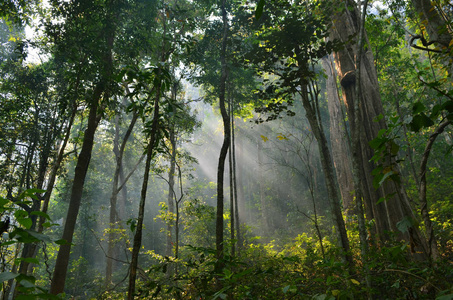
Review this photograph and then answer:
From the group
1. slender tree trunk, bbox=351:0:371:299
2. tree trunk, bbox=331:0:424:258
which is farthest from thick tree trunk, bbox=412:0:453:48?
slender tree trunk, bbox=351:0:371:299

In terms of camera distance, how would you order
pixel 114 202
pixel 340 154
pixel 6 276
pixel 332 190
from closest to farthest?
pixel 6 276 < pixel 332 190 < pixel 340 154 < pixel 114 202

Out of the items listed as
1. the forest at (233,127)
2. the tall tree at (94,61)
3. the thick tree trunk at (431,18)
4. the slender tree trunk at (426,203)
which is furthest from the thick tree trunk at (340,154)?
the slender tree trunk at (426,203)

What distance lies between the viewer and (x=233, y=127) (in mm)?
7551

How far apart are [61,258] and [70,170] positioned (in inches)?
899

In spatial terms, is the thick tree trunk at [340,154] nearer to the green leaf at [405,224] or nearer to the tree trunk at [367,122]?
the tree trunk at [367,122]

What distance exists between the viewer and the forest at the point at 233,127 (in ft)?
5.34

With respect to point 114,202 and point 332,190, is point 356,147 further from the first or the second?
point 114,202

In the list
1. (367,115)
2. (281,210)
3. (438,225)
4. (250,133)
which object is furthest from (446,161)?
(250,133)

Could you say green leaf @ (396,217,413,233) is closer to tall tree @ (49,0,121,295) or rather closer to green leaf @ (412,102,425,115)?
green leaf @ (412,102,425,115)

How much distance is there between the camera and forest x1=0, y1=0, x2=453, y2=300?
1.63m

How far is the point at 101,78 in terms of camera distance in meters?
5.04

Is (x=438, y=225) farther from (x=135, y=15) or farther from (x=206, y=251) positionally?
(x=135, y=15)

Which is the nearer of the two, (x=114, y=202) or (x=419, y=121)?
(x=419, y=121)

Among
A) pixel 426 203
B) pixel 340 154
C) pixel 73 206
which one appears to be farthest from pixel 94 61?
pixel 340 154
